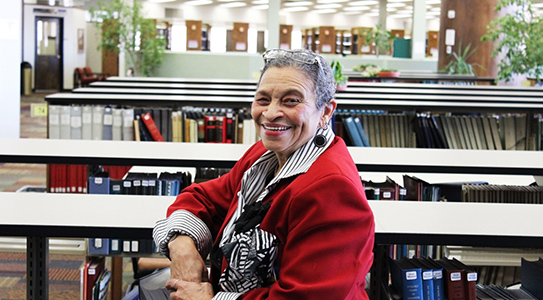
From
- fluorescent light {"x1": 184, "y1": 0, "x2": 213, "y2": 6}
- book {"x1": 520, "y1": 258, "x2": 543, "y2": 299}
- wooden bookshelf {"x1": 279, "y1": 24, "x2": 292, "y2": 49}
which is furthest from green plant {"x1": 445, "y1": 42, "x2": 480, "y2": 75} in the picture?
book {"x1": 520, "y1": 258, "x2": 543, "y2": 299}

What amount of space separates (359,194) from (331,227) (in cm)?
10

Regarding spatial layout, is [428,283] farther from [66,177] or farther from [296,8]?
[296,8]

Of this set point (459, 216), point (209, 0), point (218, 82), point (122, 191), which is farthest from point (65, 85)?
point (459, 216)

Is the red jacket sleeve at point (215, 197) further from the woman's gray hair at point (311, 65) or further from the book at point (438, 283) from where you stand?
the book at point (438, 283)

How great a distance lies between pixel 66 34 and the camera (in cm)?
1991

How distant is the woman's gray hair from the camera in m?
1.63

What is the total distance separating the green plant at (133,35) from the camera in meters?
14.4

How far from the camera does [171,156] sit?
3.00m

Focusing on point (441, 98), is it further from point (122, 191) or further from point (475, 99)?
point (122, 191)

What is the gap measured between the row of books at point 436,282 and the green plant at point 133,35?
41.6 feet

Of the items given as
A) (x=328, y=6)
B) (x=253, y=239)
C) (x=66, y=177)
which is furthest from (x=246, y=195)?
(x=328, y=6)

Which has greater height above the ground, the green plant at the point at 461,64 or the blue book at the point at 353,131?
the green plant at the point at 461,64

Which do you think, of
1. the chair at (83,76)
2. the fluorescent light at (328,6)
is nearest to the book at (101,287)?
the chair at (83,76)

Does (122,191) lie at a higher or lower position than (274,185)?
lower
